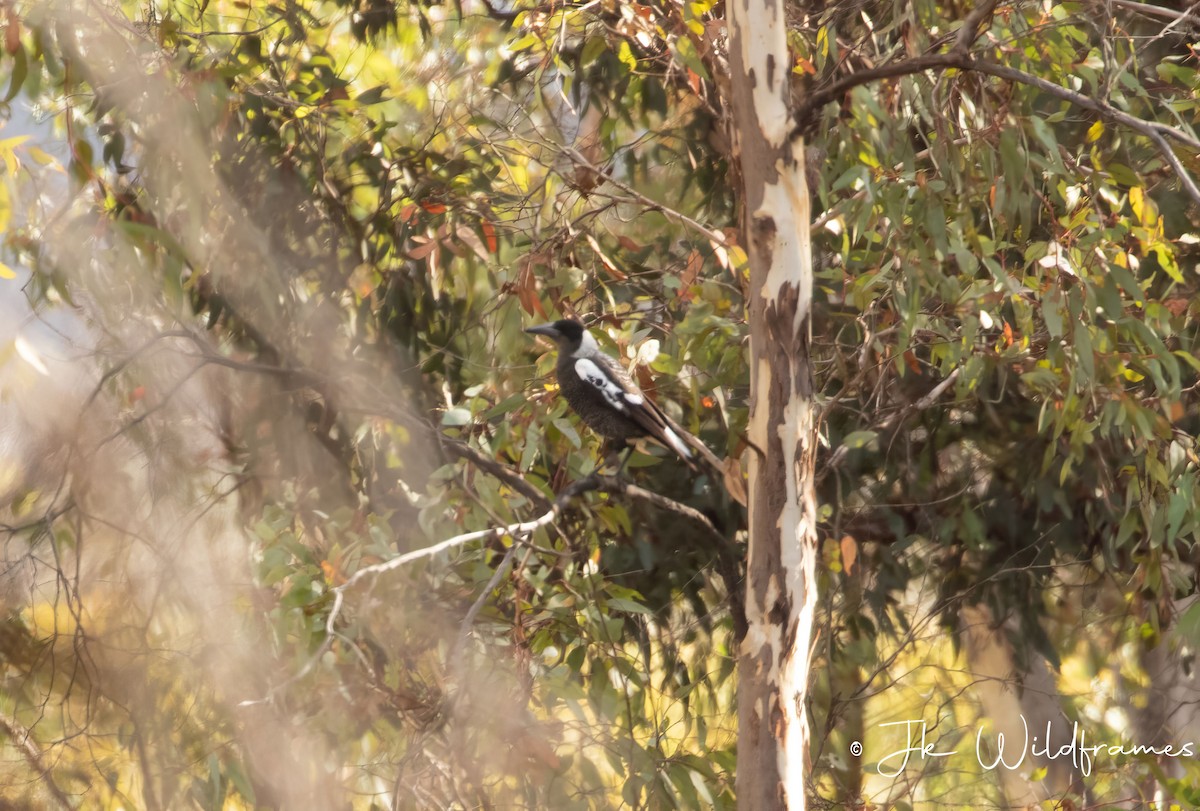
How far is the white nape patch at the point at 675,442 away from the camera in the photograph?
3.45 meters

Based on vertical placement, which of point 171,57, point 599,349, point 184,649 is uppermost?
point 171,57

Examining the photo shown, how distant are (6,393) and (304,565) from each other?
931 millimetres

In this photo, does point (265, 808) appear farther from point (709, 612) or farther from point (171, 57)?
point (171, 57)

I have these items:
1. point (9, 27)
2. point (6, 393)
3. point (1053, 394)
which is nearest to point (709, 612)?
point (1053, 394)

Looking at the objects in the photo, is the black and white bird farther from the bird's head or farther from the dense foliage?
the dense foliage

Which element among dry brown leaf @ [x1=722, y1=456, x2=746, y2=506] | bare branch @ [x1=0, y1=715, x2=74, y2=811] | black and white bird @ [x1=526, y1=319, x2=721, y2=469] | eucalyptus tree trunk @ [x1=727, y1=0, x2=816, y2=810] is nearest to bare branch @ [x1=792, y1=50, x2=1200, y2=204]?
eucalyptus tree trunk @ [x1=727, y1=0, x2=816, y2=810]

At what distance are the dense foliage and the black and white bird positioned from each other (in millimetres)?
117

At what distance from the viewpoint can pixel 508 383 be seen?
414cm

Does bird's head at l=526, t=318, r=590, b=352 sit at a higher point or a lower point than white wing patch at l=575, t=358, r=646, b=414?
higher

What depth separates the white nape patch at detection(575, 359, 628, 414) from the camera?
11.3 feet

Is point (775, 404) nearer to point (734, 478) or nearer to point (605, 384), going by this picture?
point (734, 478)

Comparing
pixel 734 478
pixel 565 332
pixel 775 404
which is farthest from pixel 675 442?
pixel 775 404

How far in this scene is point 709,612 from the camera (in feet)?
13.1

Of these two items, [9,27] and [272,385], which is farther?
[272,385]
